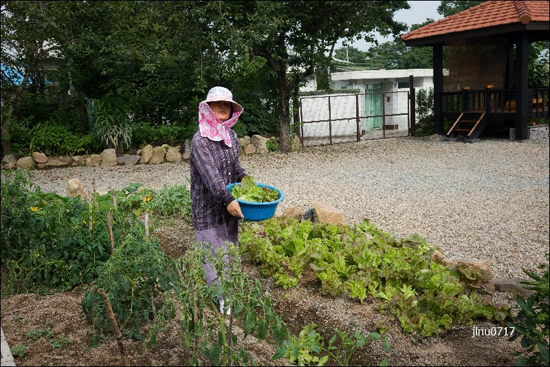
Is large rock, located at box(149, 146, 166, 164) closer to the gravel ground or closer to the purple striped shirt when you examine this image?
the gravel ground

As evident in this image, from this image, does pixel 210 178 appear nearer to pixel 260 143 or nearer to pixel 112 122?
pixel 112 122

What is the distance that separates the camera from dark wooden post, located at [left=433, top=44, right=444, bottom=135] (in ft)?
52.6

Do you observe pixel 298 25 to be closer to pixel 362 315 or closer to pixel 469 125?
pixel 469 125

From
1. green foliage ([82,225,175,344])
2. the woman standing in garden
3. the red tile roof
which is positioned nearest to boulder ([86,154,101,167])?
the woman standing in garden

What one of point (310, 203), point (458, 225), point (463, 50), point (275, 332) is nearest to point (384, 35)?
point (463, 50)

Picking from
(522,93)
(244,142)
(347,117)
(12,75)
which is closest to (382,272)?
(244,142)

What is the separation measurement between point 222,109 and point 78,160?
929cm

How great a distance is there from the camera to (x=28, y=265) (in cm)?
388

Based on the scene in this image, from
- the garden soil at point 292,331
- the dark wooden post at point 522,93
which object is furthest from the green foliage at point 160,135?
the garden soil at point 292,331

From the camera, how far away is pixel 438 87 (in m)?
16.2

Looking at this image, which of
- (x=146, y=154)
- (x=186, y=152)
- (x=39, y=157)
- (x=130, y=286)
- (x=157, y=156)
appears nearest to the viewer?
(x=130, y=286)

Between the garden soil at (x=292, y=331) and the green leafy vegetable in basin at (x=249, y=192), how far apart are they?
0.69 meters

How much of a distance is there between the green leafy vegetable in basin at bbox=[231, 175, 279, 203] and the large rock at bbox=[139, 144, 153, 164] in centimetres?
889

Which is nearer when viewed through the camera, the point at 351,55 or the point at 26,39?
the point at 26,39
